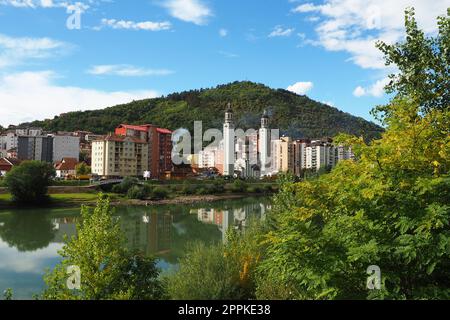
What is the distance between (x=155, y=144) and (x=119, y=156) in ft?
26.0

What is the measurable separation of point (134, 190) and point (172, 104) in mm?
74097

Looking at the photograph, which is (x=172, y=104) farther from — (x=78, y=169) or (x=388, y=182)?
(x=388, y=182)

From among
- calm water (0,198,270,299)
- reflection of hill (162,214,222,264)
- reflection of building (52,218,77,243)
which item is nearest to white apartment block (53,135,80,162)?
calm water (0,198,270,299)

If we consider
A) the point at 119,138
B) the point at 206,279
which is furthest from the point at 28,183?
the point at 206,279

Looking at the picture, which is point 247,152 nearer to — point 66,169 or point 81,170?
point 81,170

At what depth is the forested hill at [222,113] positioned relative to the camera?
102m

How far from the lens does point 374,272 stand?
397 centimetres

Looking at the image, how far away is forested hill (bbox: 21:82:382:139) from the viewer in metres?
102

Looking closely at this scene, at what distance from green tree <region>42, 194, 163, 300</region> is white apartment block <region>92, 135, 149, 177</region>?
54.4 m

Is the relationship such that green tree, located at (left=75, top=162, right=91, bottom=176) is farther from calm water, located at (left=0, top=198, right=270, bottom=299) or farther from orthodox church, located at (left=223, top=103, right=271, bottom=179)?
orthodox church, located at (left=223, top=103, right=271, bottom=179)

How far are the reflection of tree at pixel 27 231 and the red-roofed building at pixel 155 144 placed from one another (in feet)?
105

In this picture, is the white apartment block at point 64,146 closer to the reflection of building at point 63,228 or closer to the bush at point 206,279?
the reflection of building at point 63,228
